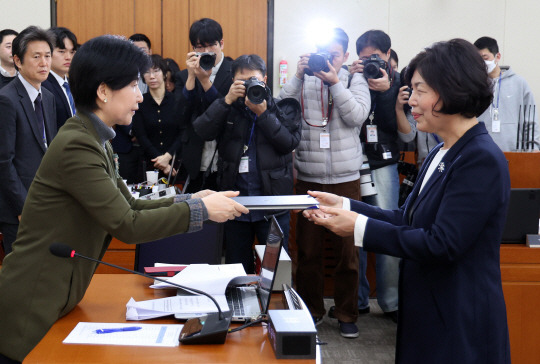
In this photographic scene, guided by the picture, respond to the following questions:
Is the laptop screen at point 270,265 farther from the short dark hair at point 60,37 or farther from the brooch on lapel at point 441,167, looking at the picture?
the short dark hair at point 60,37

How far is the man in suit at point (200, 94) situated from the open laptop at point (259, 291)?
5.00 feet

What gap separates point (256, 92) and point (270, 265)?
1415 mm

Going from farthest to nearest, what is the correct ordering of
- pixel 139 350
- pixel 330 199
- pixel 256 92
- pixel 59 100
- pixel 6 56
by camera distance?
1. pixel 6 56
2. pixel 59 100
3. pixel 256 92
4. pixel 330 199
5. pixel 139 350

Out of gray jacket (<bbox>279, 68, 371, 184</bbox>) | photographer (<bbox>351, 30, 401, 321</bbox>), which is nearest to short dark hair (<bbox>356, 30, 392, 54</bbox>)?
photographer (<bbox>351, 30, 401, 321</bbox>)

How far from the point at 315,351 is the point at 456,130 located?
757 mm

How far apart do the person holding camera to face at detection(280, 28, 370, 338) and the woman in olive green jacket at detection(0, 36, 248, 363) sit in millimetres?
1616

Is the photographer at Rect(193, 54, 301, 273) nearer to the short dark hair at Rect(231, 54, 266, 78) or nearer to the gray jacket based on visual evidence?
the short dark hair at Rect(231, 54, 266, 78)

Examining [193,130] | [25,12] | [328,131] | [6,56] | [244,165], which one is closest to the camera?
[244,165]

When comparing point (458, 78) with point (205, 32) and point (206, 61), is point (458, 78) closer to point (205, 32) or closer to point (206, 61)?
point (206, 61)

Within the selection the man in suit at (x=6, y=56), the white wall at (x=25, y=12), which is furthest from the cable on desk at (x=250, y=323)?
the white wall at (x=25, y=12)

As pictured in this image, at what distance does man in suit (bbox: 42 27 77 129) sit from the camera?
138 inches

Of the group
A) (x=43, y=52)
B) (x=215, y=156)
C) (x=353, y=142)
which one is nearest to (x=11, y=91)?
(x=43, y=52)

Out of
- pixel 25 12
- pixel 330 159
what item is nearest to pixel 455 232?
pixel 330 159

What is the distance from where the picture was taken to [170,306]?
1.63 metres
